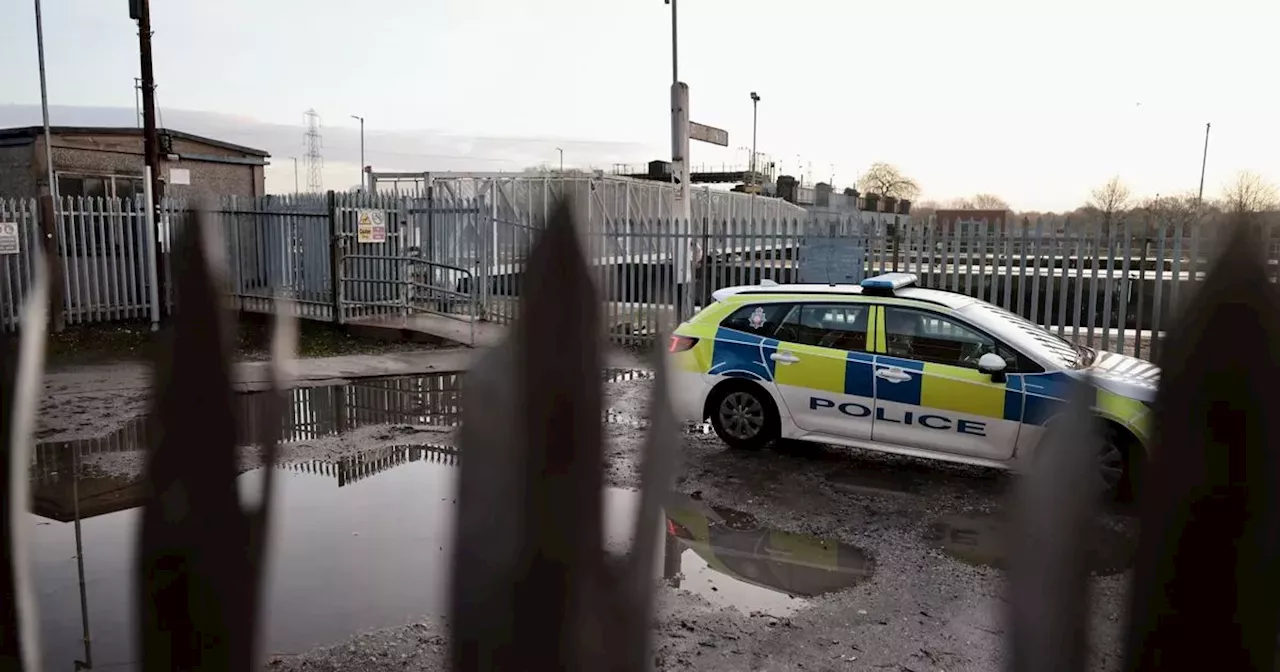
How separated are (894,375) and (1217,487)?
644 centimetres

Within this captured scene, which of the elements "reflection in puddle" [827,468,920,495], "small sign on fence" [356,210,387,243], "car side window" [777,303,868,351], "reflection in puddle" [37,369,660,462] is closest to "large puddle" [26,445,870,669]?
"reflection in puddle" [37,369,660,462]

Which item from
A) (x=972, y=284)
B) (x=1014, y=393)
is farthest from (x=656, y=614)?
(x=972, y=284)

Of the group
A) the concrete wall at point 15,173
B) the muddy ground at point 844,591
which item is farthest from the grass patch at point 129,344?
the concrete wall at point 15,173

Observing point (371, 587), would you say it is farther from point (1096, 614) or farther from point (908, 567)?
point (1096, 614)

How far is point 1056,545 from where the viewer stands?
0.63 metres

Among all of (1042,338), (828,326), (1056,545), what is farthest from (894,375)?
(1056,545)

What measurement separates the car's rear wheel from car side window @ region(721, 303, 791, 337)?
493 mm

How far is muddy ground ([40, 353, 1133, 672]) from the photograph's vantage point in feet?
13.4

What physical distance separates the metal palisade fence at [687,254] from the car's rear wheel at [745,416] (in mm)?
1156

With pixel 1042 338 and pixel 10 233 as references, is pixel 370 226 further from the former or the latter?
pixel 1042 338

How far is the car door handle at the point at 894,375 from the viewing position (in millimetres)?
6773

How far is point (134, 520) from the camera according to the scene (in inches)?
29.6

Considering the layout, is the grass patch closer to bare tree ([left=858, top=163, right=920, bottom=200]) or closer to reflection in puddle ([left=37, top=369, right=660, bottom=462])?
reflection in puddle ([left=37, top=369, right=660, bottom=462])

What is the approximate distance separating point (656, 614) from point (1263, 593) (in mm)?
459
